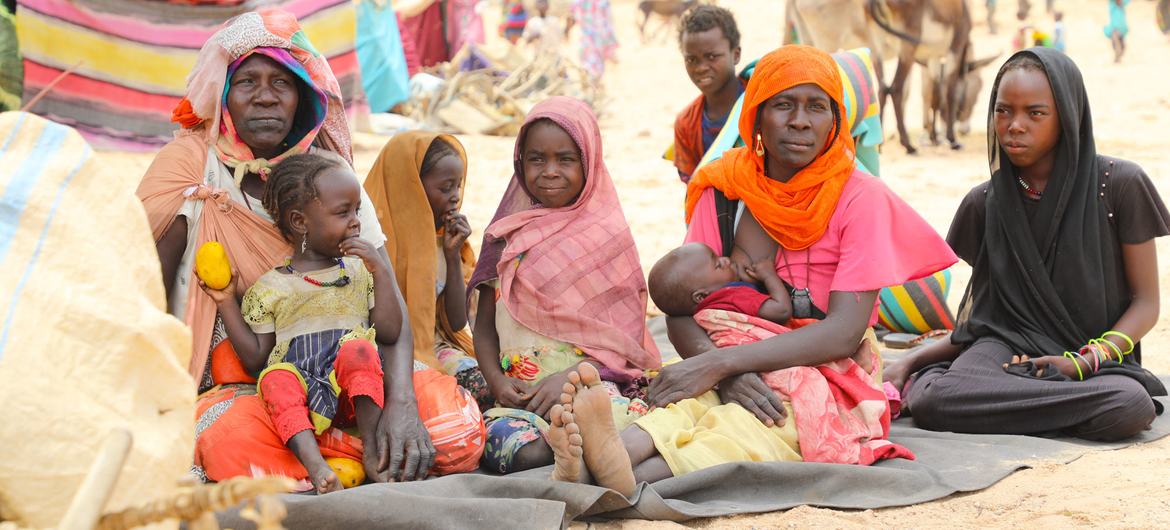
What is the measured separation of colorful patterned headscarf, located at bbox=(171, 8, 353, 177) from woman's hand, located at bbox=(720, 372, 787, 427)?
1.54 meters

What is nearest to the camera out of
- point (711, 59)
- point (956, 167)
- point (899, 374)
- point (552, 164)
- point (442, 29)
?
point (552, 164)

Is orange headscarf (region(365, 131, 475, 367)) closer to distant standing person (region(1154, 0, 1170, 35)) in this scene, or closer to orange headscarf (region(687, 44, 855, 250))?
orange headscarf (region(687, 44, 855, 250))

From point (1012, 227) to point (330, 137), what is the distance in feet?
7.68

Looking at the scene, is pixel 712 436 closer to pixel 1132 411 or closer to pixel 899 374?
pixel 899 374

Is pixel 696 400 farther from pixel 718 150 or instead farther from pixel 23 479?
pixel 23 479

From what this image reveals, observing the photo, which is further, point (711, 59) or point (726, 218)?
point (711, 59)

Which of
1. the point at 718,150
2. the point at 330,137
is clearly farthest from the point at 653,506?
the point at 718,150

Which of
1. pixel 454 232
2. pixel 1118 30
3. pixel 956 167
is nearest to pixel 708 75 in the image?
pixel 454 232

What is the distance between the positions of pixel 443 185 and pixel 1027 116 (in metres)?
1.97

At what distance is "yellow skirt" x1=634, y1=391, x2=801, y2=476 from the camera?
11.3ft

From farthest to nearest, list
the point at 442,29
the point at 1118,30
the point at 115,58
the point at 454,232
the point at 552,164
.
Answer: the point at 1118,30 → the point at 442,29 → the point at 115,58 → the point at 454,232 → the point at 552,164

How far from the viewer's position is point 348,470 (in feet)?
11.1

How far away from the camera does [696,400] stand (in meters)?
3.61

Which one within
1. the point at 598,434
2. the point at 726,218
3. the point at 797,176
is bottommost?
the point at 598,434
